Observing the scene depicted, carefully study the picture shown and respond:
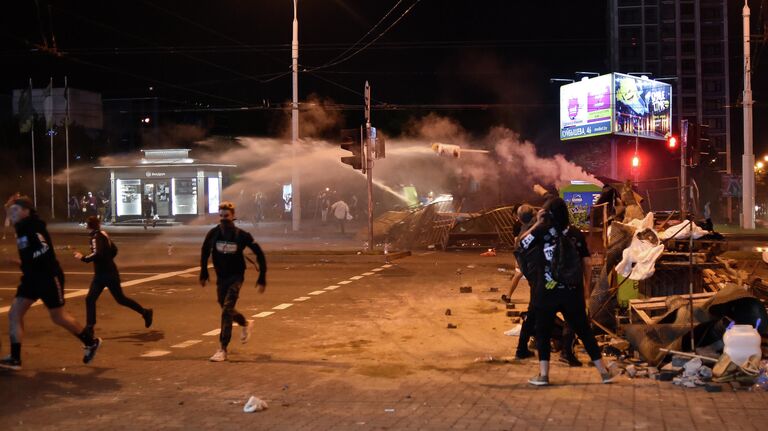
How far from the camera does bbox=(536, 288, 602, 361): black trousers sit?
655 cm

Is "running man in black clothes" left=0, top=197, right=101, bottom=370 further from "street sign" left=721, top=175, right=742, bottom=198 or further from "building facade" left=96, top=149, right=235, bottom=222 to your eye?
"street sign" left=721, top=175, right=742, bottom=198

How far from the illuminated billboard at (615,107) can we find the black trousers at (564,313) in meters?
40.4

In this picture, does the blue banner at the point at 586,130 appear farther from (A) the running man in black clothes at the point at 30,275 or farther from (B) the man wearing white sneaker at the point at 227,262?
(A) the running man in black clothes at the point at 30,275

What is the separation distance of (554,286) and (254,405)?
2.86m

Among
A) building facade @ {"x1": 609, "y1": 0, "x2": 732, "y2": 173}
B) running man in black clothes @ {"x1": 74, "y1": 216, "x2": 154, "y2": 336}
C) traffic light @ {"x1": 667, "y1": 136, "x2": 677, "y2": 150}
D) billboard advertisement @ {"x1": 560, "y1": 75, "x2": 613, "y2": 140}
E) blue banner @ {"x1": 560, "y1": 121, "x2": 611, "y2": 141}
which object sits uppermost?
building facade @ {"x1": 609, "y1": 0, "x2": 732, "y2": 173}

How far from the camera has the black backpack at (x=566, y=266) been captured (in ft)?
21.4

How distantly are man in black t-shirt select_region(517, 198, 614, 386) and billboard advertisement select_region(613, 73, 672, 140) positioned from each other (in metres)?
40.5

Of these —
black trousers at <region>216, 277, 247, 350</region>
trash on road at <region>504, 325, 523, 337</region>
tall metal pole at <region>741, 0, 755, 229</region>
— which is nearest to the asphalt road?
trash on road at <region>504, 325, 523, 337</region>

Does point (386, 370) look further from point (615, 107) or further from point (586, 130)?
point (586, 130)

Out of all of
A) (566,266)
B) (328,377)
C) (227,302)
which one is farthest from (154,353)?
(566,266)

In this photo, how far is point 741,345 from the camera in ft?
20.9

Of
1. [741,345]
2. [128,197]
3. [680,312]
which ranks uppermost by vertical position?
[128,197]

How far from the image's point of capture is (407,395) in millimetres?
6453

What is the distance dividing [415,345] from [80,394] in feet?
12.7
